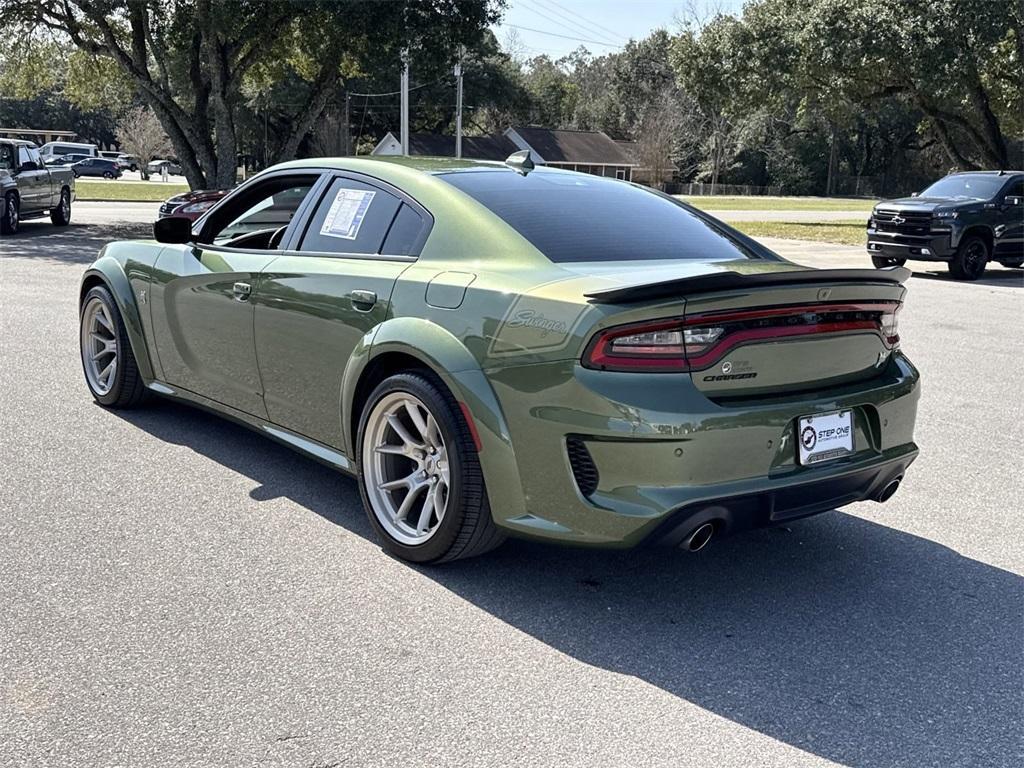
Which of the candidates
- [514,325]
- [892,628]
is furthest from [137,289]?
[892,628]

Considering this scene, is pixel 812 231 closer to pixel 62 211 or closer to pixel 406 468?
pixel 62 211

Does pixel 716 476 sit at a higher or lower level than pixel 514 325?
lower

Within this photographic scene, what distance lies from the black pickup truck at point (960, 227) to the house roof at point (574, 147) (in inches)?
2379

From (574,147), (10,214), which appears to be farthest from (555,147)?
(10,214)

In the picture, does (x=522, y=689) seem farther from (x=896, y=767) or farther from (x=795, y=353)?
(x=795, y=353)

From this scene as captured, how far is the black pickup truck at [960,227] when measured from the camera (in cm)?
1688

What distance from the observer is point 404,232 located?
4211 mm

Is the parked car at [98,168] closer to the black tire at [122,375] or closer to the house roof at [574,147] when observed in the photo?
the house roof at [574,147]

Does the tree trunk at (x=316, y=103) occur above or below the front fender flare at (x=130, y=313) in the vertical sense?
above

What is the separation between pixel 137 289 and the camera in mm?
5789

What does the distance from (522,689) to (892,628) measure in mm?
1402

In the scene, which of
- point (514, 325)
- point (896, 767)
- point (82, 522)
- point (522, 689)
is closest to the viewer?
point (896, 767)

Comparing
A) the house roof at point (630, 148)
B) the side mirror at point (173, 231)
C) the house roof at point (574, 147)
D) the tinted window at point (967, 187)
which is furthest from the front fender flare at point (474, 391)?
the house roof at point (630, 148)

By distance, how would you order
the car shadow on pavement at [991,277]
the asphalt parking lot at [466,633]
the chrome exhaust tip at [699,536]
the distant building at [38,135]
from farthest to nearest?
the distant building at [38,135] → the car shadow on pavement at [991,277] → the chrome exhaust tip at [699,536] → the asphalt parking lot at [466,633]
